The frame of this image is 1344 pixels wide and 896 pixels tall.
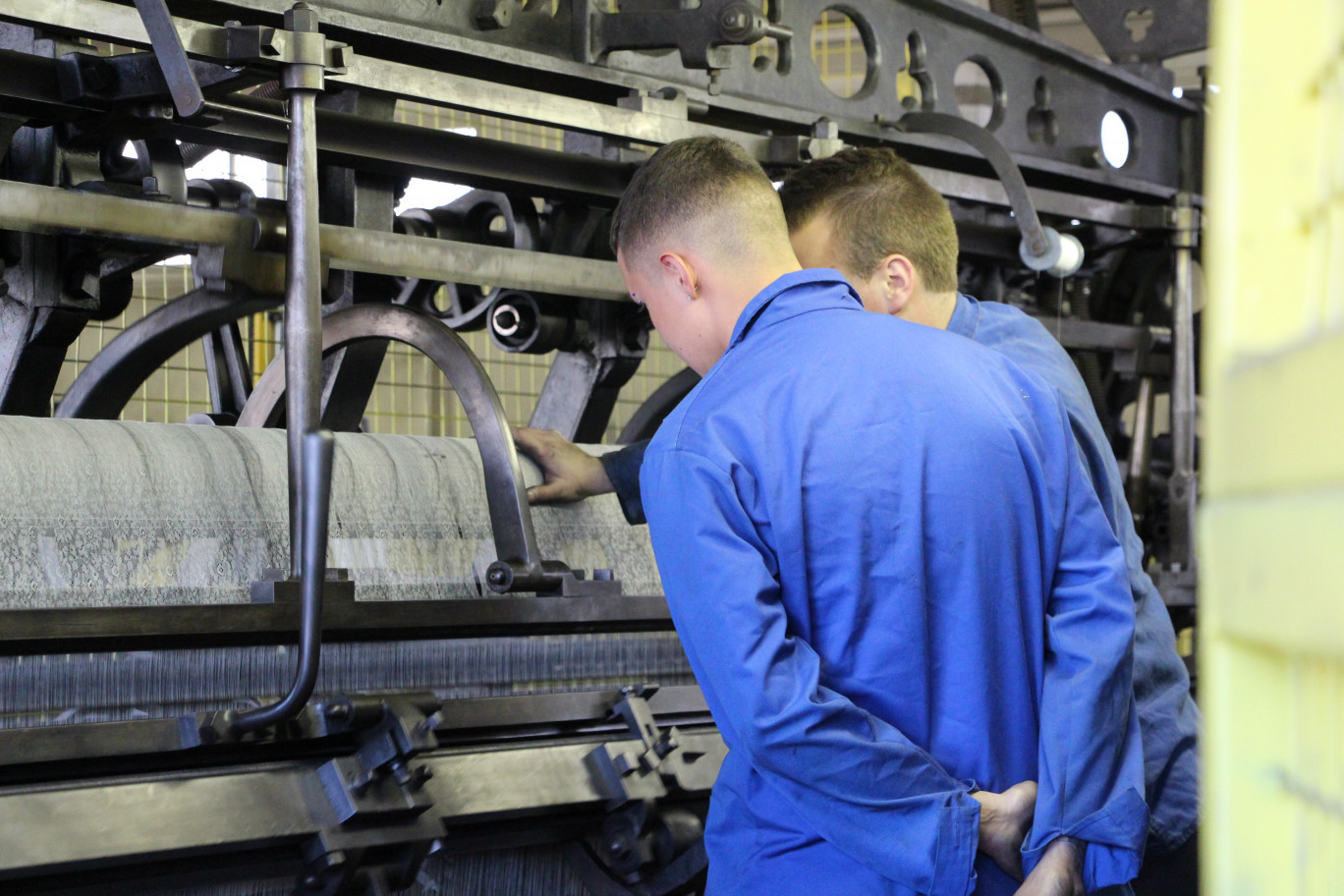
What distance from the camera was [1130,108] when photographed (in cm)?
274

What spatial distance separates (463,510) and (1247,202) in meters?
1.39

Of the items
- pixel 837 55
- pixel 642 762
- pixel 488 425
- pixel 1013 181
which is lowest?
pixel 642 762

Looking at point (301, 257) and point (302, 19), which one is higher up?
point (302, 19)

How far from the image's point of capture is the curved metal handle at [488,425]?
1.55 metres

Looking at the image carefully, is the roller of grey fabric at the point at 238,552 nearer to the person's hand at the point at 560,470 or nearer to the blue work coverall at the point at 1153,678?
the person's hand at the point at 560,470

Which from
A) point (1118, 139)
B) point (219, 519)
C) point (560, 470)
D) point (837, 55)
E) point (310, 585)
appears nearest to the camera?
point (310, 585)

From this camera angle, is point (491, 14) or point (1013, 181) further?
point (1013, 181)

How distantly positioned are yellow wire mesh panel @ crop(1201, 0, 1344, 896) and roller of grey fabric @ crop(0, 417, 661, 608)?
3.78ft

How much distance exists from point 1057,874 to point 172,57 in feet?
3.36

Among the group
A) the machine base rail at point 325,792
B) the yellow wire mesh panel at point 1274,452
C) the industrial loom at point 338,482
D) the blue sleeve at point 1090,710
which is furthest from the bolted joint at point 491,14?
the yellow wire mesh panel at point 1274,452

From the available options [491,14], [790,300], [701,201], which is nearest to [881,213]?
Result: [701,201]

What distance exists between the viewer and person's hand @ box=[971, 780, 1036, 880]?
1065mm

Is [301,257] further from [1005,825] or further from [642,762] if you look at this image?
[1005,825]

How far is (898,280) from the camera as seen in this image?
5.12 feet
